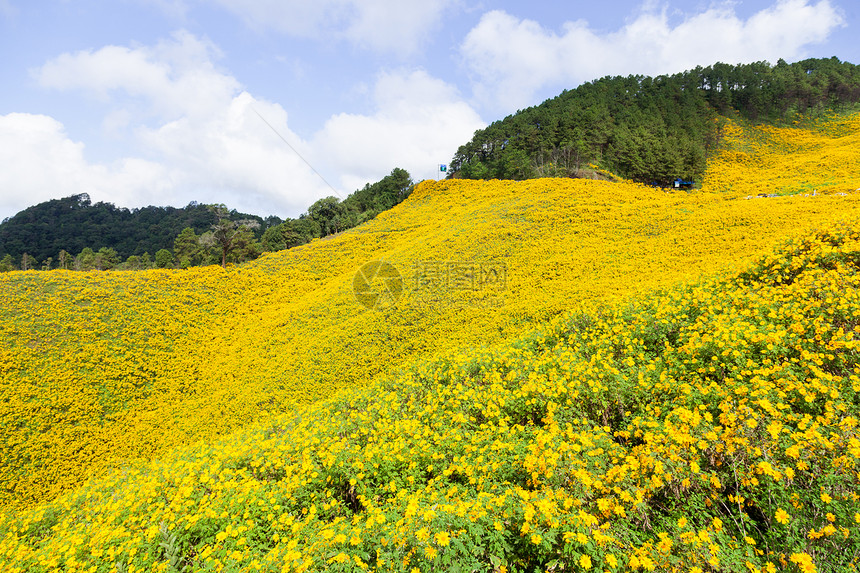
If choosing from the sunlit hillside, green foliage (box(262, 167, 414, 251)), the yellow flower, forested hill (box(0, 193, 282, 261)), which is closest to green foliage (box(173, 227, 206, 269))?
green foliage (box(262, 167, 414, 251))

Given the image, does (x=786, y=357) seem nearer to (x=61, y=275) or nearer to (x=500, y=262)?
(x=500, y=262)

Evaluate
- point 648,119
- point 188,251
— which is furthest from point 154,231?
point 648,119

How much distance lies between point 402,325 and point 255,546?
10.3 meters

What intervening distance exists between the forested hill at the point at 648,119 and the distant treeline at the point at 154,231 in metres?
18.2

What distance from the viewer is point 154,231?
9481 centimetres

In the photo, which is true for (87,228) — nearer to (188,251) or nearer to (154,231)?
(154,231)

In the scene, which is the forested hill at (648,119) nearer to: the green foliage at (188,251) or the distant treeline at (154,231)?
the distant treeline at (154,231)

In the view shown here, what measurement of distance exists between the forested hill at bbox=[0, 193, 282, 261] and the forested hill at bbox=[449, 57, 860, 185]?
57014 millimetres

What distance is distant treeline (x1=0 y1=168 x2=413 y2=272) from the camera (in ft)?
170

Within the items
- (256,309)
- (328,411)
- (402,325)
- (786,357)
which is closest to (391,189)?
(256,309)

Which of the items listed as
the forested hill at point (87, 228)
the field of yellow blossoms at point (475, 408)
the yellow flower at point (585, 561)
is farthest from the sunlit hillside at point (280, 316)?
the forested hill at point (87, 228)

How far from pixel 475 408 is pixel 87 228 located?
389 ft

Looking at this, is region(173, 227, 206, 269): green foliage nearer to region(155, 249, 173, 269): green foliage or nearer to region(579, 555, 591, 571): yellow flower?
region(155, 249, 173, 269): green foliage

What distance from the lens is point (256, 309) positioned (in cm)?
1984
